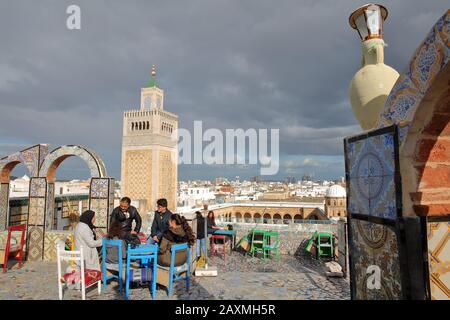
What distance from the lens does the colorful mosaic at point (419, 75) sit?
5.43 ft

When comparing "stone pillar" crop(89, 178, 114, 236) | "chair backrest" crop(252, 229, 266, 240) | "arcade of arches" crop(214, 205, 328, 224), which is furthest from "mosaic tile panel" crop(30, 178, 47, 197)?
"arcade of arches" crop(214, 205, 328, 224)

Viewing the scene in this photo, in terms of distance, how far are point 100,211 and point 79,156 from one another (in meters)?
1.45

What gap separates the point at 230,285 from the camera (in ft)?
17.8

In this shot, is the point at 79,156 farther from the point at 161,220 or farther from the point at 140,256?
the point at 140,256

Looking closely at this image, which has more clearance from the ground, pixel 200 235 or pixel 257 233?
pixel 200 235

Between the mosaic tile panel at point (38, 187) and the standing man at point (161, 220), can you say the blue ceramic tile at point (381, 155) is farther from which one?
the mosaic tile panel at point (38, 187)

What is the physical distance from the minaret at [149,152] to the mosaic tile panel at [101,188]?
80.6 ft

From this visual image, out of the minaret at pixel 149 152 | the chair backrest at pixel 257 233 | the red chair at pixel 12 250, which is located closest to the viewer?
the red chair at pixel 12 250

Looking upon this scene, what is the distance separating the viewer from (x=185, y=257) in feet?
16.3

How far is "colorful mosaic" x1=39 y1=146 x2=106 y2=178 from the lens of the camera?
7.41 meters

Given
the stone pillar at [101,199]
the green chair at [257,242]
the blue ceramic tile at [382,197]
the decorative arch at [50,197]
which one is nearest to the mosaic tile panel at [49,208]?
the decorative arch at [50,197]

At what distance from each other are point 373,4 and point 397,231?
3.06 metres

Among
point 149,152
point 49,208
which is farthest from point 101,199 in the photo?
point 149,152
